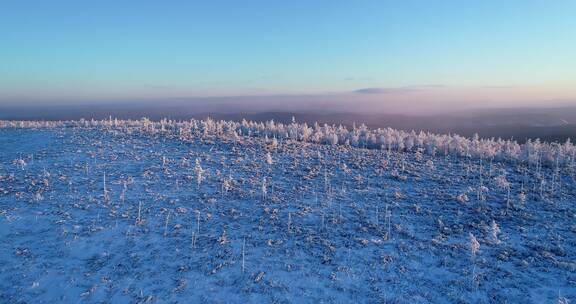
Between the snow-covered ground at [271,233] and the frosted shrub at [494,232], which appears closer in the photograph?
the snow-covered ground at [271,233]

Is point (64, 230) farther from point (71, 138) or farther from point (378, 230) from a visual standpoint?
point (71, 138)

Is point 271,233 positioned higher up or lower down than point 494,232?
lower down

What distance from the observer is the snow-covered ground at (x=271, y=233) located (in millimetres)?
14664

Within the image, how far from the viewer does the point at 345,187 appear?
27.9 m

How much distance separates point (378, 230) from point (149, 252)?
11318mm

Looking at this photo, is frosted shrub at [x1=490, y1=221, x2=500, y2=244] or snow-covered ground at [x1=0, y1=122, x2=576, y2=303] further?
frosted shrub at [x1=490, y1=221, x2=500, y2=244]

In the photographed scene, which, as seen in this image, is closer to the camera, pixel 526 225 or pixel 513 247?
pixel 513 247

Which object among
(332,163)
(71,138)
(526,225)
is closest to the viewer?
(526,225)

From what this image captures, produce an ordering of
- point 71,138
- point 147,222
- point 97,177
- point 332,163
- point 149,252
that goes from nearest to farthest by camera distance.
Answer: point 149,252
point 147,222
point 97,177
point 332,163
point 71,138

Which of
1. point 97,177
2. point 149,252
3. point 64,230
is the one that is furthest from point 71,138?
point 149,252

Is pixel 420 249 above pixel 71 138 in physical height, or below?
below

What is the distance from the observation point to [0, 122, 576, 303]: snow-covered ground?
14.7 meters

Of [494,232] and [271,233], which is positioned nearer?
[494,232]

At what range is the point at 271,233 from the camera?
63.3 feet
